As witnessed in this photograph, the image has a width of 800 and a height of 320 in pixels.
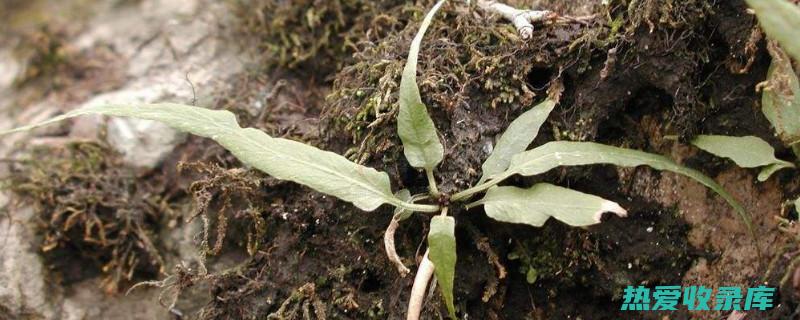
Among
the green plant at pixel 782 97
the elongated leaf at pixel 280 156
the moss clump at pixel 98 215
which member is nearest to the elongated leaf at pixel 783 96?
the green plant at pixel 782 97

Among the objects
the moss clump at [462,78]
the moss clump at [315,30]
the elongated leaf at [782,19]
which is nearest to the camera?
the elongated leaf at [782,19]

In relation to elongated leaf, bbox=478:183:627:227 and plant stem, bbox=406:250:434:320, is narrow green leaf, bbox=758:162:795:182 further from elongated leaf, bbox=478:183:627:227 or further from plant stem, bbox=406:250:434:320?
plant stem, bbox=406:250:434:320

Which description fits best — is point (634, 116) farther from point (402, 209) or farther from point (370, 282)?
point (370, 282)

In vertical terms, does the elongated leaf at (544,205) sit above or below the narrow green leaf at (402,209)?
above

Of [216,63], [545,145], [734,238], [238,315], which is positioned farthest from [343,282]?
[216,63]

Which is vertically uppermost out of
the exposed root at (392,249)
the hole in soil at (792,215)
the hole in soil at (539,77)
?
the hole in soil at (539,77)

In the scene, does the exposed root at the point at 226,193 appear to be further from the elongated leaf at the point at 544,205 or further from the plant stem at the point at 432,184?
the elongated leaf at the point at 544,205

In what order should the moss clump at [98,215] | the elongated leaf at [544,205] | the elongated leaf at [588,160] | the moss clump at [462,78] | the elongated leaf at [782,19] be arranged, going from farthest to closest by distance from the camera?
the moss clump at [98,215], the moss clump at [462,78], the elongated leaf at [588,160], the elongated leaf at [544,205], the elongated leaf at [782,19]

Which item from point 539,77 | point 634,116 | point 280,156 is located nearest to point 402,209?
point 280,156
